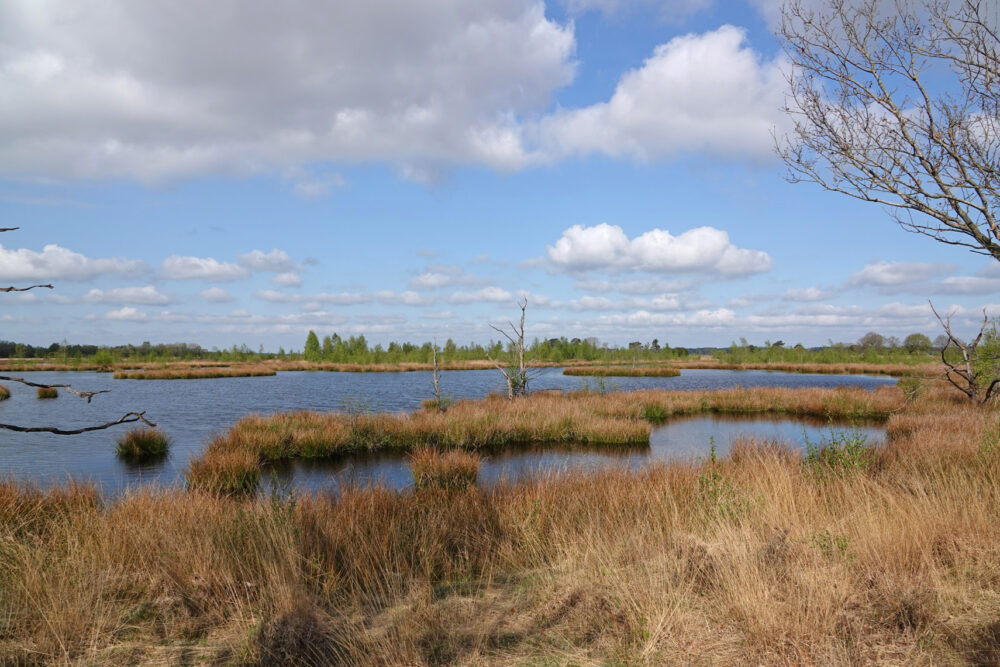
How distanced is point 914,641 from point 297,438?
15734mm

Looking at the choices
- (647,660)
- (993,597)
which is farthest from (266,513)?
(993,597)

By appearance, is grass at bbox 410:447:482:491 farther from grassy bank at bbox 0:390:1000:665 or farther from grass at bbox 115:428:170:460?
grass at bbox 115:428:170:460

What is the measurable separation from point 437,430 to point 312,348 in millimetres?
90507

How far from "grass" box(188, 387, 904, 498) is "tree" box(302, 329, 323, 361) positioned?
85090 mm

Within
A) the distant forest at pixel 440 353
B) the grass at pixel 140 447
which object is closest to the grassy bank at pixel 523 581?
the grass at pixel 140 447

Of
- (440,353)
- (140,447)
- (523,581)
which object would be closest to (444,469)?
(523,581)

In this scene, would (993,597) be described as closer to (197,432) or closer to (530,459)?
(530,459)

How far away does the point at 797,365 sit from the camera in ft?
257

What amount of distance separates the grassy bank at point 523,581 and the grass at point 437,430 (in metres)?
7.14

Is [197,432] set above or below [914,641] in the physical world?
below

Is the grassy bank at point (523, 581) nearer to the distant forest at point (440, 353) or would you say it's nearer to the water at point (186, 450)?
the water at point (186, 450)

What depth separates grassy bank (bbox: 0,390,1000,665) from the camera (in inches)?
143

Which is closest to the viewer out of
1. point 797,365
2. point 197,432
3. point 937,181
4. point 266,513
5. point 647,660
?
point 647,660

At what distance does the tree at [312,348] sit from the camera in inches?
4016
